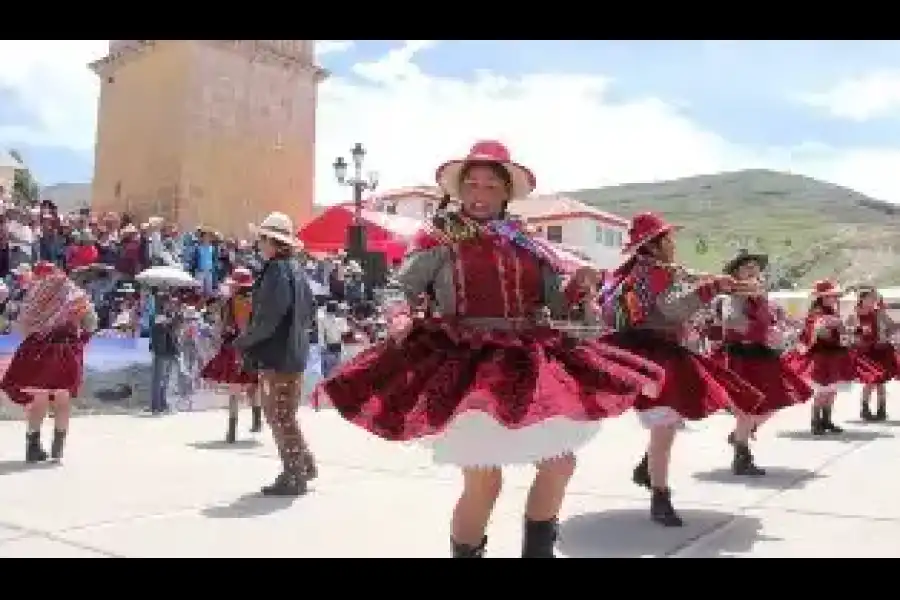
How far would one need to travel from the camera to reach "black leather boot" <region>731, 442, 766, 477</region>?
6906mm

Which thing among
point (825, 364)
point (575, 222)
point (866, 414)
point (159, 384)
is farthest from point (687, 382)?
point (575, 222)

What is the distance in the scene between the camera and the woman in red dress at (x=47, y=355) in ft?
23.3

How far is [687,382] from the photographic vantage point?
5035mm

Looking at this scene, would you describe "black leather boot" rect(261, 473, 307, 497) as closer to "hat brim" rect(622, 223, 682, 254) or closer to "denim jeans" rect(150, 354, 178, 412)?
"hat brim" rect(622, 223, 682, 254)

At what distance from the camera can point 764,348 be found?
22.5ft

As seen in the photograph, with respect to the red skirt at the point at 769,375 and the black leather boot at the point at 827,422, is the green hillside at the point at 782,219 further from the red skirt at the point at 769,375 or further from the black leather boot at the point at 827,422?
the red skirt at the point at 769,375

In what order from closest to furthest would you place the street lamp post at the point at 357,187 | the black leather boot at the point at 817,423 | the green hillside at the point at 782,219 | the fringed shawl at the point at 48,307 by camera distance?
the fringed shawl at the point at 48,307, the black leather boot at the point at 817,423, the street lamp post at the point at 357,187, the green hillside at the point at 782,219

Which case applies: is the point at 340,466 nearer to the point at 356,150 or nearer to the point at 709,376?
the point at 709,376

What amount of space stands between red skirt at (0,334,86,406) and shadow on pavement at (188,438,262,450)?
1451 millimetres

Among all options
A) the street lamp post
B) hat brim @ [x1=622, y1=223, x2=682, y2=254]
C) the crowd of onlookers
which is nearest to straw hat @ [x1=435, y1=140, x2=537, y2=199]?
hat brim @ [x1=622, y1=223, x2=682, y2=254]

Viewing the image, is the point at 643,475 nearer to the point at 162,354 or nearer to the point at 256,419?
the point at 256,419

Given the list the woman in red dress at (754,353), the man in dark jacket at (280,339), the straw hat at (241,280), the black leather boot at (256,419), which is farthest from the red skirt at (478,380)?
the black leather boot at (256,419)

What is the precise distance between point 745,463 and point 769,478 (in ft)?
0.73
